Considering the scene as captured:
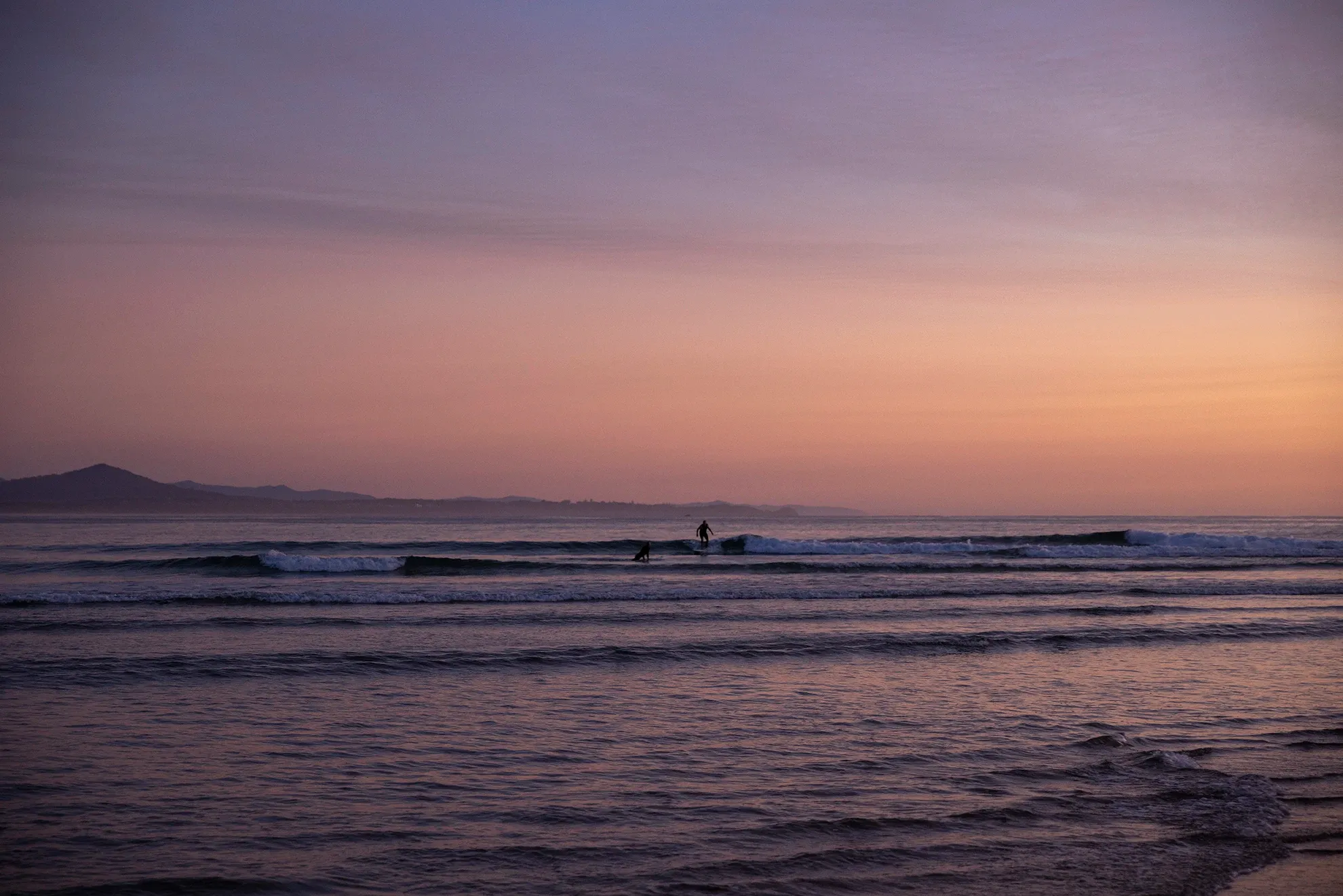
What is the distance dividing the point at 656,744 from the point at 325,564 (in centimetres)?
2851

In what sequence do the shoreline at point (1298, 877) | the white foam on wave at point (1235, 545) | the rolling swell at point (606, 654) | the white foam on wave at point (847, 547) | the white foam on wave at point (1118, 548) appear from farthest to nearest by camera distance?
the white foam on wave at point (847, 547) → the white foam on wave at point (1235, 545) → the white foam on wave at point (1118, 548) → the rolling swell at point (606, 654) → the shoreline at point (1298, 877)

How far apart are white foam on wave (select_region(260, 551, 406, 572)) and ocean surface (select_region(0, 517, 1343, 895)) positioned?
1023 cm

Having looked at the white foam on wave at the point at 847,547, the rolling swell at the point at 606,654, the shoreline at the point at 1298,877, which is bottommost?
the white foam on wave at the point at 847,547

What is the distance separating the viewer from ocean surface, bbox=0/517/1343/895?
22.9ft

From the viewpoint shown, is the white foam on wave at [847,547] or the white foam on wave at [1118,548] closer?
the white foam on wave at [1118,548]

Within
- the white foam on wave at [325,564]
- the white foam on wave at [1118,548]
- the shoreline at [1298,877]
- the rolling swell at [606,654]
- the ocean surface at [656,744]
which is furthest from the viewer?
the white foam on wave at [1118,548]

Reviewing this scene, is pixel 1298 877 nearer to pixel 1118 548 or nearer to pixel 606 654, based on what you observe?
pixel 606 654

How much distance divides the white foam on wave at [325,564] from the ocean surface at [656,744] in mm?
10228

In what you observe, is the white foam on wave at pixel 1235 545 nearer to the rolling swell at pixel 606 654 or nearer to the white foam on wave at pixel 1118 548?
the white foam on wave at pixel 1118 548

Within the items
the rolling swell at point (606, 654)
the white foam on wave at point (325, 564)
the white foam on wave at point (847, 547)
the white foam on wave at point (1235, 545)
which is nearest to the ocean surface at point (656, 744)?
the rolling swell at point (606, 654)

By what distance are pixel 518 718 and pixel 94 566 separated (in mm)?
29685

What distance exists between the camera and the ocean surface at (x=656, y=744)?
6988 millimetres

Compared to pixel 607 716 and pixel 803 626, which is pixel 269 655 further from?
pixel 803 626

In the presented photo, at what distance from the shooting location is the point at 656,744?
10.3 metres
